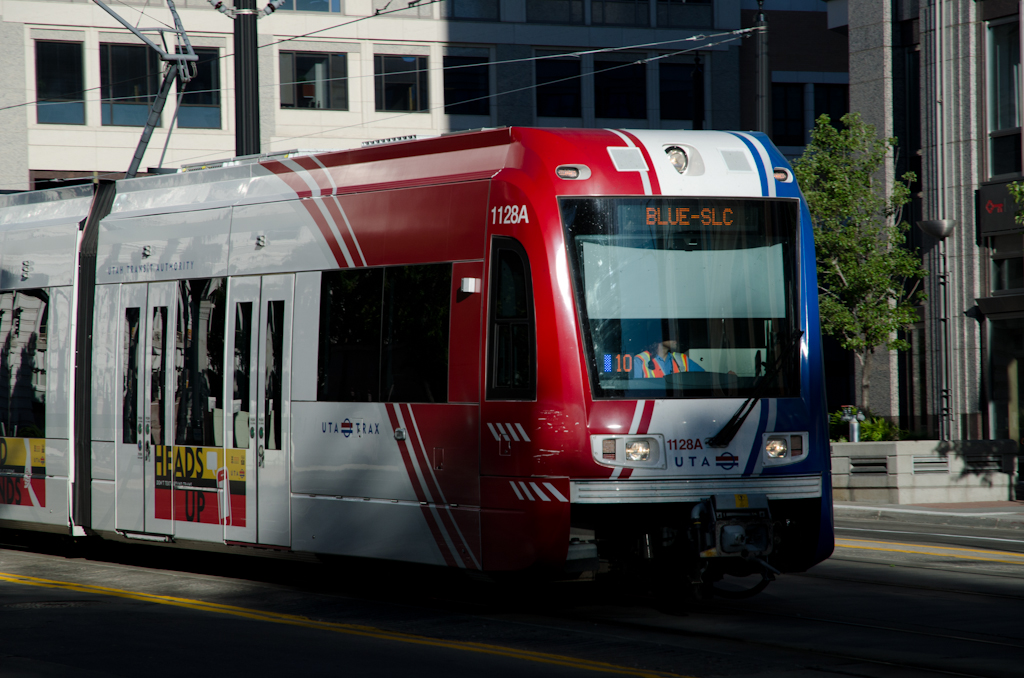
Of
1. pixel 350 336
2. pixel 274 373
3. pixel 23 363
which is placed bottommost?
pixel 274 373

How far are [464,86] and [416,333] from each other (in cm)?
3526

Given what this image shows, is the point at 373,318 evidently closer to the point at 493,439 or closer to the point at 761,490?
the point at 493,439

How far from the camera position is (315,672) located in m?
7.43

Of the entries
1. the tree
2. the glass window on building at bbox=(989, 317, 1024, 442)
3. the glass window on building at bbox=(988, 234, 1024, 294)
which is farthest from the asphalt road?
the glass window on building at bbox=(988, 234, 1024, 294)

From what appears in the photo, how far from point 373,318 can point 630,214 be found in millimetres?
2251

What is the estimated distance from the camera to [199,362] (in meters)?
11.6

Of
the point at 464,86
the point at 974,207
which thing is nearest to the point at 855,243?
the point at 974,207

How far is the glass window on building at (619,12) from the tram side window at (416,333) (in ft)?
121

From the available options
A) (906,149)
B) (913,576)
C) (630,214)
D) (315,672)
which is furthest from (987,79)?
(315,672)

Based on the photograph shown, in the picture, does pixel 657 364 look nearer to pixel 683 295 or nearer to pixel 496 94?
pixel 683 295

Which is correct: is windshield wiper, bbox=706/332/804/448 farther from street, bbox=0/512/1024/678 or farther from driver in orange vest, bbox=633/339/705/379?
street, bbox=0/512/1024/678

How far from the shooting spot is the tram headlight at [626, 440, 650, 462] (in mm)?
8844

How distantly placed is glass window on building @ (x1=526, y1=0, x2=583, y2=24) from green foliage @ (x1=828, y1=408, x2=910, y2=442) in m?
23.2

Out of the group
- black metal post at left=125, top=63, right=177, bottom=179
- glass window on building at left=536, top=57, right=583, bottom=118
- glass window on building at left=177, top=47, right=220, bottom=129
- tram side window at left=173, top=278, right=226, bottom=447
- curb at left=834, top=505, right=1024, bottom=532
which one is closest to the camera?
tram side window at left=173, top=278, right=226, bottom=447
